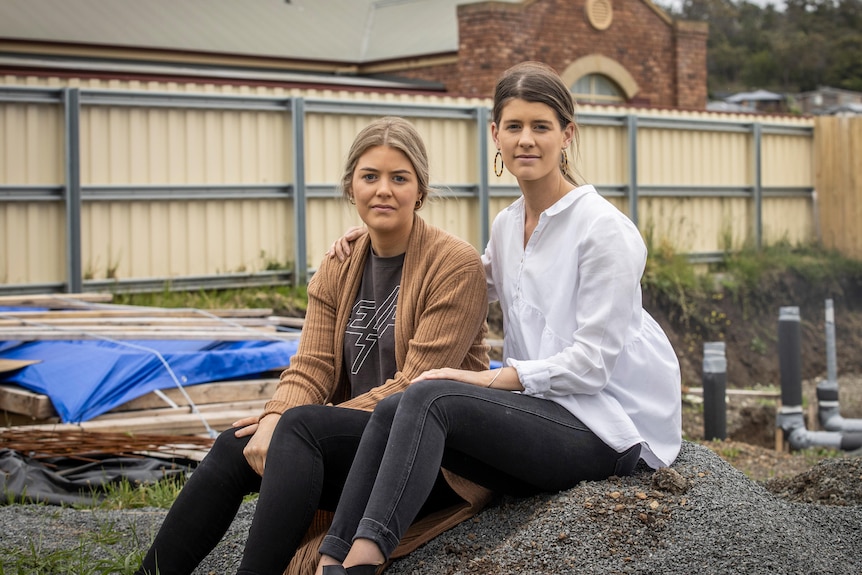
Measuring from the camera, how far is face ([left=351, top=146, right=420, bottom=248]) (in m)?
3.49

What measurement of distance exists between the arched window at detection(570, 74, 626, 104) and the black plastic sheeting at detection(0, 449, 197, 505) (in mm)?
14511

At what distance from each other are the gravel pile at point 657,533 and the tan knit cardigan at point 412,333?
6.3 inches

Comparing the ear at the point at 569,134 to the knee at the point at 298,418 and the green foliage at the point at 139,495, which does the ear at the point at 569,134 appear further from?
the green foliage at the point at 139,495

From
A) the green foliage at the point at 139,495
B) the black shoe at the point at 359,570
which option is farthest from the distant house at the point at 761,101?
the black shoe at the point at 359,570

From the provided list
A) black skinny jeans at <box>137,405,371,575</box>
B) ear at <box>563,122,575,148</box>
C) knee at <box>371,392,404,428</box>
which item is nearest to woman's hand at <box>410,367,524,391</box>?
knee at <box>371,392,404,428</box>

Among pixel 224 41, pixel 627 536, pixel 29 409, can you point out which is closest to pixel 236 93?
pixel 29 409

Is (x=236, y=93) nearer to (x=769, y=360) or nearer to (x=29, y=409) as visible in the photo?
(x=29, y=409)

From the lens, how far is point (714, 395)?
25.5ft

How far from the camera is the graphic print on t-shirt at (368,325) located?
355 centimetres

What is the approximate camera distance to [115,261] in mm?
9797

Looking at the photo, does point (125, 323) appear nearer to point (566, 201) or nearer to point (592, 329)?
point (566, 201)

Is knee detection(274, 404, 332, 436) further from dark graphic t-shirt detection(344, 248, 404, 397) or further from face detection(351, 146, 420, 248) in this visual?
face detection(351, 146, 420, 248)

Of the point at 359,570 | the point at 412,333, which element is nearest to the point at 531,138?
the point at 412,333

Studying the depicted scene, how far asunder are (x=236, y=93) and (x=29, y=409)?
508 centimetres
